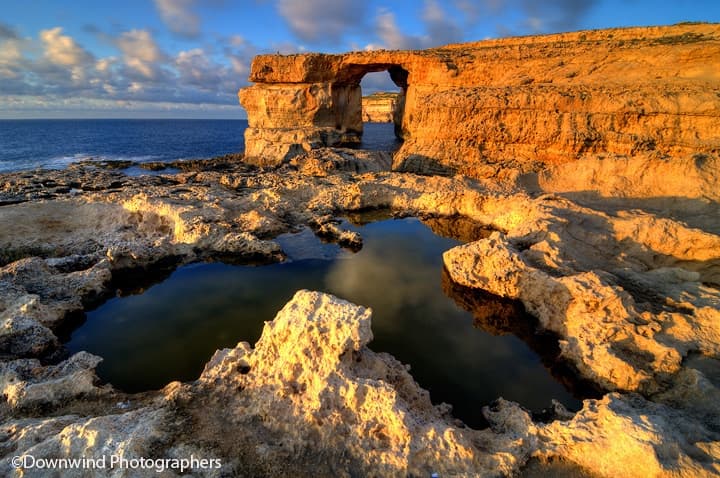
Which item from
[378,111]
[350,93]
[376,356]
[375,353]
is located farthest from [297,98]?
[378,111]

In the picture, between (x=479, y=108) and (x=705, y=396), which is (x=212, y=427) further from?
(x=479, y=108)

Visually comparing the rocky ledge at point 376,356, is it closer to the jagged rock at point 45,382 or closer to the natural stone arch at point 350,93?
the jagged rock at point 45,382

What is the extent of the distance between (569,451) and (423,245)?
30.0ft

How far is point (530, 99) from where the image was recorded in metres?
20.3

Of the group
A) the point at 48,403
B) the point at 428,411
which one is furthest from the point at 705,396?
the point at 48,403

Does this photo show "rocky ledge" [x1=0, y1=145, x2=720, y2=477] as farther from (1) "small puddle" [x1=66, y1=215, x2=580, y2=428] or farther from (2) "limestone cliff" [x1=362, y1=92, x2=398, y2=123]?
(2) "limestone cliff" [x1=362, y1=92, x2=398, y2=123]

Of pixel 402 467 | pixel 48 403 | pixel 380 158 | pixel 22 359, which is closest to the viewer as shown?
pixel 402 467

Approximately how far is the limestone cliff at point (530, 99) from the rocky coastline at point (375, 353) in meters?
5.16

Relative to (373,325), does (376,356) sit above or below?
above

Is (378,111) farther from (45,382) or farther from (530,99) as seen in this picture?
(45,382)

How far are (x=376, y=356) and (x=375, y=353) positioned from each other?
111mm

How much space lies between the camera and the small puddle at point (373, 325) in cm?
675

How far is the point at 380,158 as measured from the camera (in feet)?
83.0

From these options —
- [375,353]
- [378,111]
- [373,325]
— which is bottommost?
[373,325]
